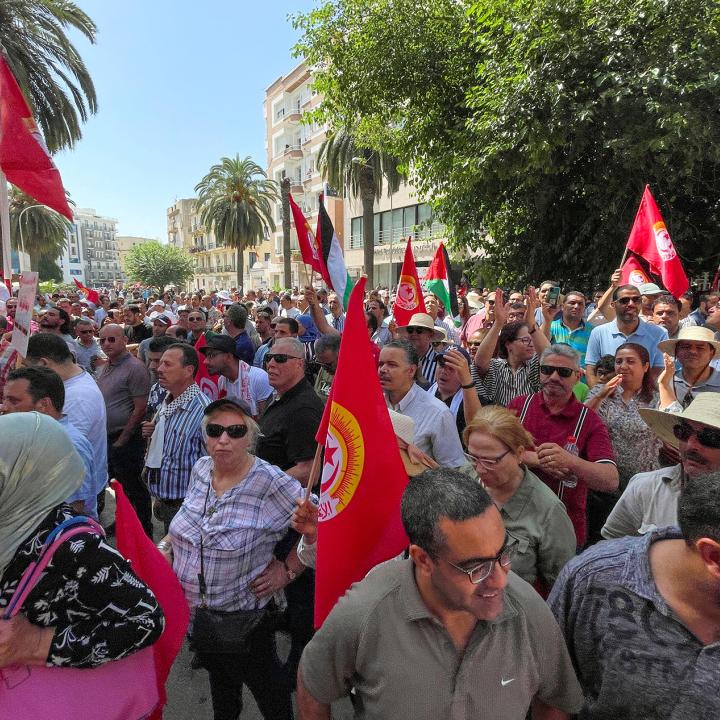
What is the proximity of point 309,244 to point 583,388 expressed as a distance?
3946mm

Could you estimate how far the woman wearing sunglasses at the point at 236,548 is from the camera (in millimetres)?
2252

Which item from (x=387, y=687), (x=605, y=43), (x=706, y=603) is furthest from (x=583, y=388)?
(x=605, y=43)

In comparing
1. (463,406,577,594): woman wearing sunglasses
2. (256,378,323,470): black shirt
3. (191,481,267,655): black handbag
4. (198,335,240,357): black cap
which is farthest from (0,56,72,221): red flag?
(463,406,577,594): woman wearing sunglasses

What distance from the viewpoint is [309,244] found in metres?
6.81

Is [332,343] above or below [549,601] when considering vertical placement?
above

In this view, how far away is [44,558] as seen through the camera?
1477 mm

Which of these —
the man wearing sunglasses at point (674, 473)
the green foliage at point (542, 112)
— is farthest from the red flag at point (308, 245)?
the green foliage at point (542, 112)

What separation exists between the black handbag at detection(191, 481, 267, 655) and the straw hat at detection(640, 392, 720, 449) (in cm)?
188

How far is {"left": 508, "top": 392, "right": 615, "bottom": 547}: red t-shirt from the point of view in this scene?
2713mm

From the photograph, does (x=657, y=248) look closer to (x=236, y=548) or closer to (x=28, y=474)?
(x=236, y=548)

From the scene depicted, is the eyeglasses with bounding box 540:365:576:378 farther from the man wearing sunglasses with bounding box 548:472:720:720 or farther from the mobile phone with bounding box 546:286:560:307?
the mobile phone with bounding box 546:286:560:307

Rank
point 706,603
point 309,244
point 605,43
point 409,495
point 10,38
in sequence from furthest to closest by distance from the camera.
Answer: point 10,38, point 605,43, point 309,244, point 409,495, point 706,603

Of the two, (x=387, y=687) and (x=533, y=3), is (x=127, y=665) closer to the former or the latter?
(x=387, y=687)

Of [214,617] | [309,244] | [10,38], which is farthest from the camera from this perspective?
[10,38]
